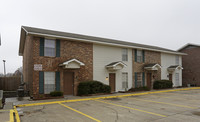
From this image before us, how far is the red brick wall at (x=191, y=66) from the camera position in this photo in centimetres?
2562

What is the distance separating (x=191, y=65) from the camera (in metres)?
26.5

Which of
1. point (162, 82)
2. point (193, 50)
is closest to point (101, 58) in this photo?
point (162, 82)

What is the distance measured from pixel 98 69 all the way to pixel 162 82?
367 inches

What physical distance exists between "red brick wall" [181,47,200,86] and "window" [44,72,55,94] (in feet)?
A: 74.3

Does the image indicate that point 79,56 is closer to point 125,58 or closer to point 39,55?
point 39,55

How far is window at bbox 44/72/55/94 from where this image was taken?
13.1 m

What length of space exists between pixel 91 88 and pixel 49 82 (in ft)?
11.9

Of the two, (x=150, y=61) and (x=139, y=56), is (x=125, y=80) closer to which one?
(x=139, y=56)

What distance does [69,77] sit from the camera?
14.5 m

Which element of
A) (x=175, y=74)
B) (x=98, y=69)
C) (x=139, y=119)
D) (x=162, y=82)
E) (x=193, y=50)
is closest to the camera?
(x=139, y=119)

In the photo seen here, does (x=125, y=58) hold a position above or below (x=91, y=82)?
above

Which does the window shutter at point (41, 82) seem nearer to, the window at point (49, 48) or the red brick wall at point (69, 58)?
the red brick wall at point (69, 58)

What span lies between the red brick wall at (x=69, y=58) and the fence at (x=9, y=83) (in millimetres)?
5939

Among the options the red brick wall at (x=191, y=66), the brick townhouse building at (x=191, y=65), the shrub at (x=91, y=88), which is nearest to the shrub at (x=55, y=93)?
the shrub at (x=91, y=88)
